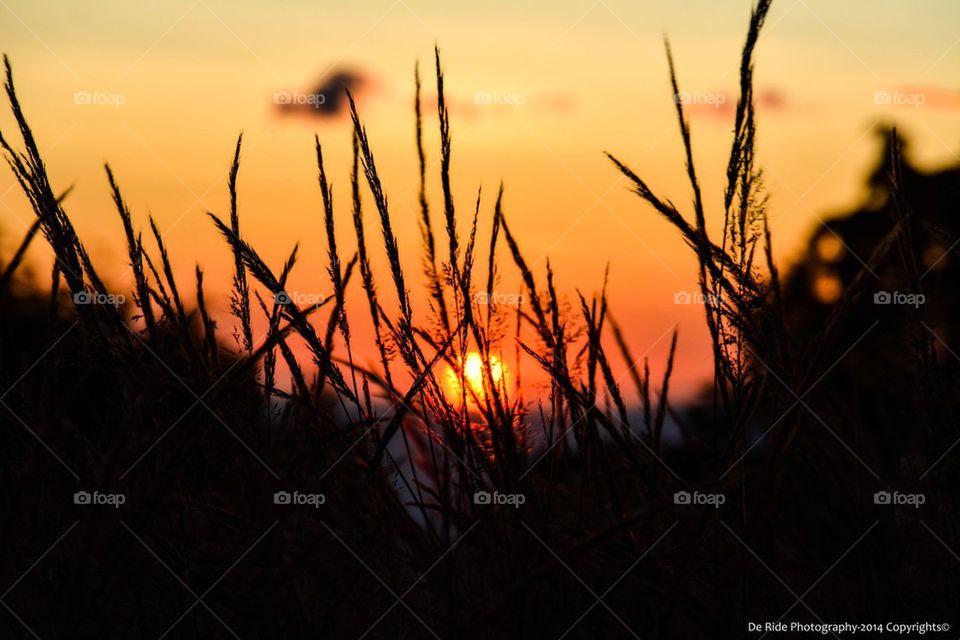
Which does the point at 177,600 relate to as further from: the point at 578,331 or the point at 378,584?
the point at 578,331

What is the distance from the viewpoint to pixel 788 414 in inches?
38.2

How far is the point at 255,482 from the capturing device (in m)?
1.50

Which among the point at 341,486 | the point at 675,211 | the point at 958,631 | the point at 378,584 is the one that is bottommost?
the point at 958,631

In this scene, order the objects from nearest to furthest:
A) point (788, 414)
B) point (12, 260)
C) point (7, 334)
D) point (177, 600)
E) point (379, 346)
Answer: point (788, 414)
point (12, 260)
point (177, 600)
point (379, 346)
point (7, 334)

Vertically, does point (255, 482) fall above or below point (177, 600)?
above

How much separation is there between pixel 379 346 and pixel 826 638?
89cm

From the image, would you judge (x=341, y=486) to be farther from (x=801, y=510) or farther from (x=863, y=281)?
(x=801, y=510)

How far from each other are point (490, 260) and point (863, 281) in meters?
0.76

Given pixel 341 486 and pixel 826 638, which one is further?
pixel 341 486

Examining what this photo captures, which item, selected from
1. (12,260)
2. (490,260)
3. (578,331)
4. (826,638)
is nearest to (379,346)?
(490,260)

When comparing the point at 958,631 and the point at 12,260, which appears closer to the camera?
the point at 12,260

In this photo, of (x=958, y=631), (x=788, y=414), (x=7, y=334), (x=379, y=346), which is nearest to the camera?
(x=788, y=414)

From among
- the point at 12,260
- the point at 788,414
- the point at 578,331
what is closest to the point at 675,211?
the point at 788,414

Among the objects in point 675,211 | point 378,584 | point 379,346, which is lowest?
point 378,584
